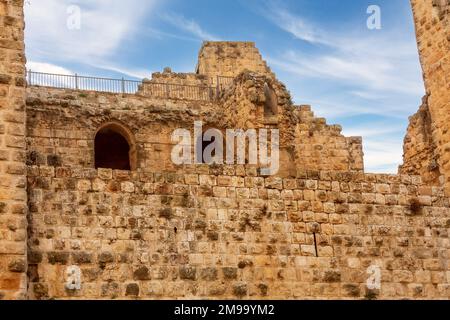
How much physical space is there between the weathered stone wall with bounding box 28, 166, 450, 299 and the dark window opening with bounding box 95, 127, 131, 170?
8.73 meters

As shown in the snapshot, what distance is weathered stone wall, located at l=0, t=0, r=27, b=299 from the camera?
9992 millimetres

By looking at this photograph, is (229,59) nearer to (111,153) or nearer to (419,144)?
(111,153)

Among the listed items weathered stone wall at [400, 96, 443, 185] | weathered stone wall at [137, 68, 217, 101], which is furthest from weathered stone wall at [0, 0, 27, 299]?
weathered stone wall at [137, 68, 217, 101]

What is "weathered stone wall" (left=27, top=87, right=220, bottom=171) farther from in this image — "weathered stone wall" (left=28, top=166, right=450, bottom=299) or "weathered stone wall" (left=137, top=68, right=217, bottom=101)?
"weathered stone wall" (left=28, top=166, right=450, bottom=299)

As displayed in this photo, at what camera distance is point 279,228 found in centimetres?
1224

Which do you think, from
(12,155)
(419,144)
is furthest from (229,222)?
(419,144)

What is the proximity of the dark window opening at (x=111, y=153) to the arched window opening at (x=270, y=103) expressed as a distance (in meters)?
5.72

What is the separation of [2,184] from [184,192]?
2792 millimetres

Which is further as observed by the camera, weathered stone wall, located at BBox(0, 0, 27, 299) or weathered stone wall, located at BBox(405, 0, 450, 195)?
weathered stone wall, located at BBox(405, 0, 450, 195)

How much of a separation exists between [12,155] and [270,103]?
260 inches

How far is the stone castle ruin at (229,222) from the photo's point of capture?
421 inches

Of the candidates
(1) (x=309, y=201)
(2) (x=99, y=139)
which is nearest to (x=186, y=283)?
(1) (x=309, y=201)

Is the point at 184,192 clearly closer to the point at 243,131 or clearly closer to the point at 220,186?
the point at 220,186

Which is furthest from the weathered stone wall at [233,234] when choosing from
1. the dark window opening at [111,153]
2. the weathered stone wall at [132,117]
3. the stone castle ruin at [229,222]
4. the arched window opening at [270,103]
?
the dark window opening at [111,153]
